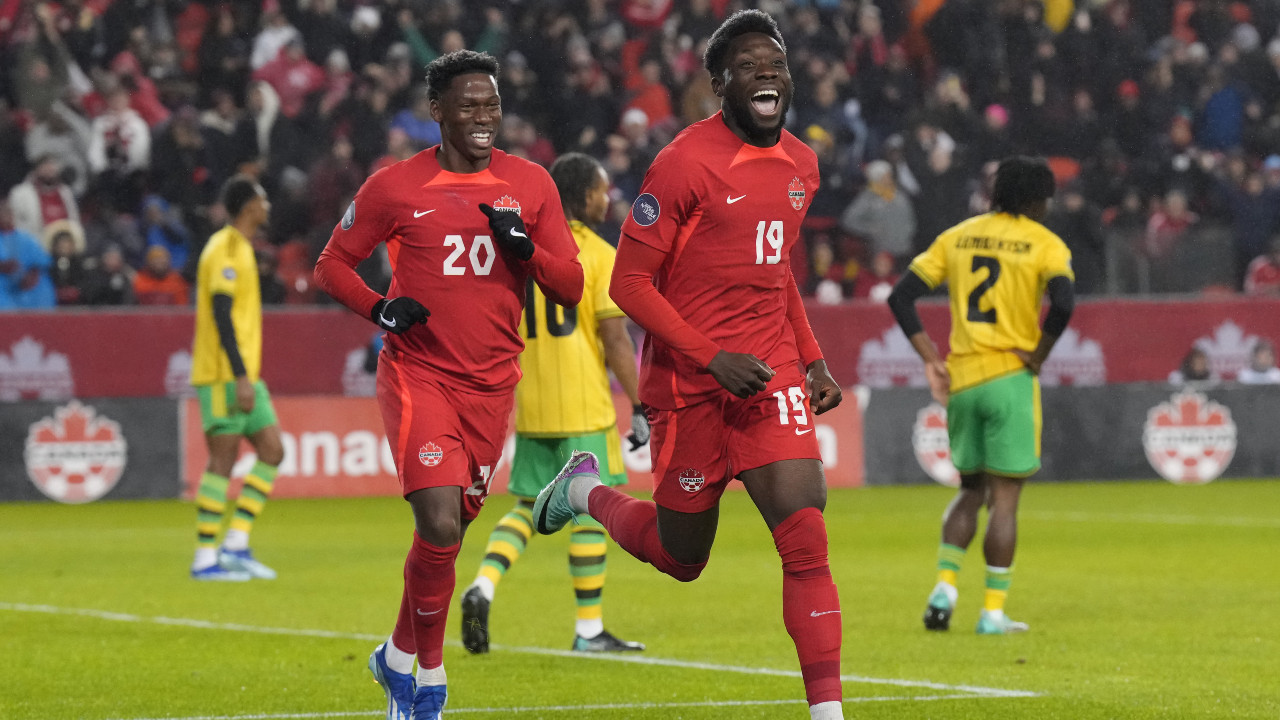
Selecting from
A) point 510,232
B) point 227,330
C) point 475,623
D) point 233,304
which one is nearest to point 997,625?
point 475,623

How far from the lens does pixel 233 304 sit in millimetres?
11844

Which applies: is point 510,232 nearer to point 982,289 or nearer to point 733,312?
point 733,312

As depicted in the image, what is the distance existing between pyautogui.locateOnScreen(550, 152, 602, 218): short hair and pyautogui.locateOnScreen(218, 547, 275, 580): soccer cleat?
4.23 meters

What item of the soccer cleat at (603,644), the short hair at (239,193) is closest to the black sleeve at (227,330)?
the short hair at (239,193)

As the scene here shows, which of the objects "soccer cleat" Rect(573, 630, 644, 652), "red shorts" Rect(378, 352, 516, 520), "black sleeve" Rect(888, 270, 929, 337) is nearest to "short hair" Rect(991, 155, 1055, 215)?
"black sleeve" Rect(888, 270, 929, 337)

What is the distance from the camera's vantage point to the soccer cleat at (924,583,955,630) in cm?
910

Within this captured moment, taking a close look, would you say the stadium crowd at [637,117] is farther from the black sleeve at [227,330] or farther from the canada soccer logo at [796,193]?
the canada soccer logo at [796,193]

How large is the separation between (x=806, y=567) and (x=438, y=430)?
4.89 feet

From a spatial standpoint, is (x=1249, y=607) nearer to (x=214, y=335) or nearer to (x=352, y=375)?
(x=214, y=335)

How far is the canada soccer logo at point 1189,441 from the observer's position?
19.1 meters

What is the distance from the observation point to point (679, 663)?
804 centimetres

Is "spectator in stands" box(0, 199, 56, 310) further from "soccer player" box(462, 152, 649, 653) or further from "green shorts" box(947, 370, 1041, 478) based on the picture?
"green shorts" box(947, 370, 1041, 478)

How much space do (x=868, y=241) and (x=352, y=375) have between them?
20.5ft

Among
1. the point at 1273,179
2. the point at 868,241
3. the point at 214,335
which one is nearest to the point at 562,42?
the point at 868,241
